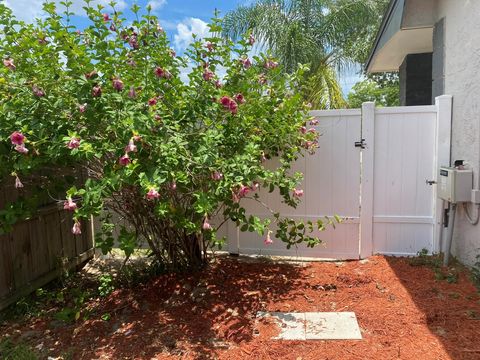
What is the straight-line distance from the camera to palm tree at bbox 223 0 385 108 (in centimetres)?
1213

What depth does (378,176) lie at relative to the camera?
4.44 metres

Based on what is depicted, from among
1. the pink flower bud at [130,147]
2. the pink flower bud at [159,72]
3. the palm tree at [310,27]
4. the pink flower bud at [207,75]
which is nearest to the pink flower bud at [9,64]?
the pink flower bud at [159,72]

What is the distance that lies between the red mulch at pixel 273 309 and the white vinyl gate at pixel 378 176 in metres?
0.34

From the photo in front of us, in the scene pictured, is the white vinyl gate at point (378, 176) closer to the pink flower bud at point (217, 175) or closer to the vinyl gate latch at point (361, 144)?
the vinyl gate latch at point (361, 144)

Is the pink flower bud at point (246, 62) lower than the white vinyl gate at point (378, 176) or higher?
higher

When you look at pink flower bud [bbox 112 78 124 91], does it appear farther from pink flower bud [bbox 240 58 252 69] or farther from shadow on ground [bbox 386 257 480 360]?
shadow on ground [bbox 386 257 480 360]

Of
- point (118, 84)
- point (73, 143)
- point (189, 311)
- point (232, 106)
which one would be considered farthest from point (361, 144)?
point (73, 143)

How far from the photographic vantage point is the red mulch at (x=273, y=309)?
9.03ft

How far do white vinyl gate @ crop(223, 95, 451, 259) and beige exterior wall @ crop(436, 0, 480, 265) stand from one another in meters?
0.18

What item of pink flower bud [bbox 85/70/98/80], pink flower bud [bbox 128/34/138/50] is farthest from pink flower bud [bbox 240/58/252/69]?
pink flower bud [bbox 85/70/98/80]

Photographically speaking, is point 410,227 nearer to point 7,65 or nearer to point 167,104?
point 167,104

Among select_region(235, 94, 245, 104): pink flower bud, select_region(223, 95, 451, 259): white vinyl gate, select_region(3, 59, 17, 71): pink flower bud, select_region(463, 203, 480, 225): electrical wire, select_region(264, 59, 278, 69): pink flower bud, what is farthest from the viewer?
select_region(223, 95, 451, 259): white vinyl gate

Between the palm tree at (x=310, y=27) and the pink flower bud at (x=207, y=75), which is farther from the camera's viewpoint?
the palm tree at (x=310, y=27)

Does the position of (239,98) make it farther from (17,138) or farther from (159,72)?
(17,138)
